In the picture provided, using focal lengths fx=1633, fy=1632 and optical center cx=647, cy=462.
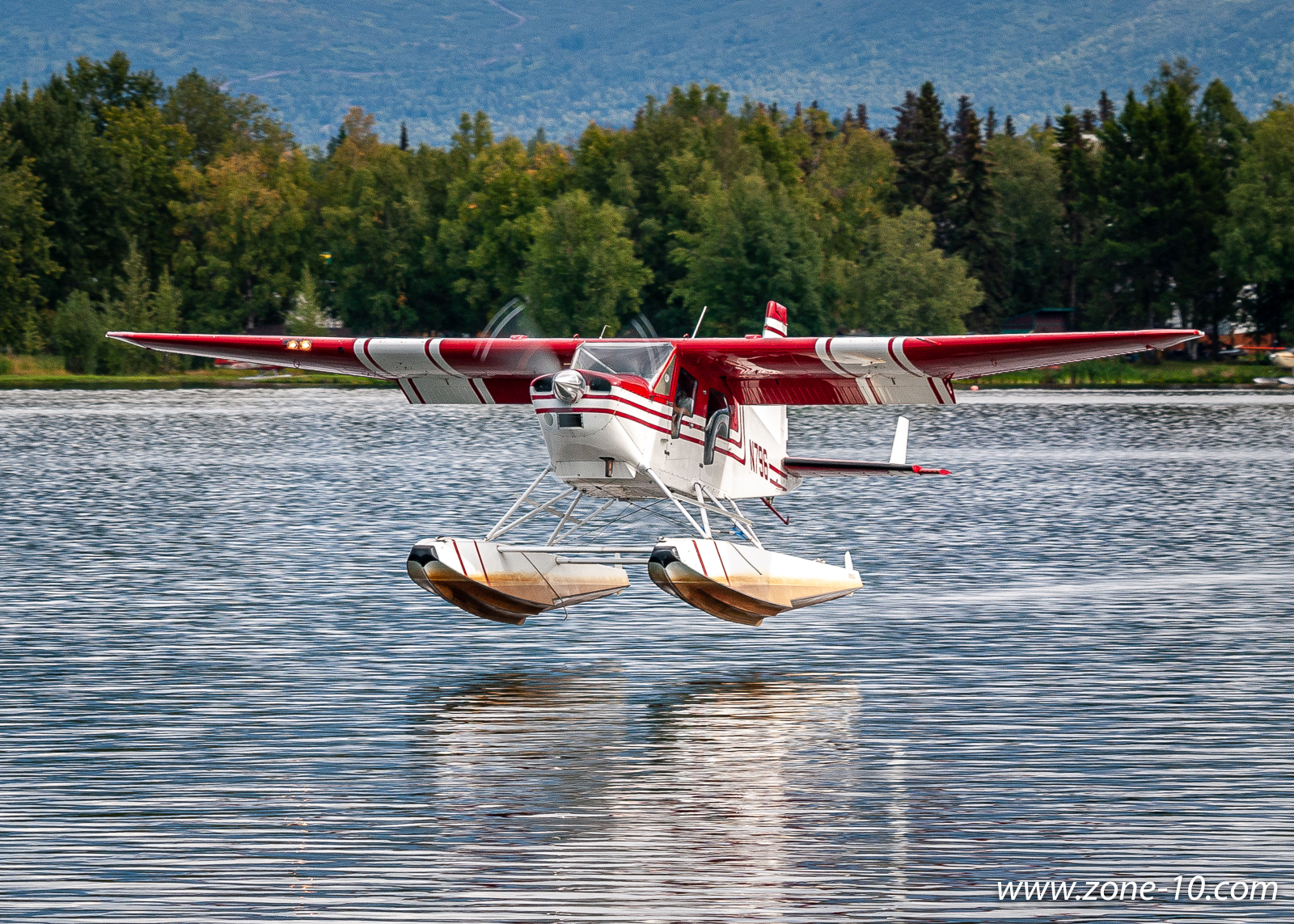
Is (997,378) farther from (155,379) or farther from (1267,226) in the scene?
(155,379)

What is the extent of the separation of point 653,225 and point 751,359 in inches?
3128

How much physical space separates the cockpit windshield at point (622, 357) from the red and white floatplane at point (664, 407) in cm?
1

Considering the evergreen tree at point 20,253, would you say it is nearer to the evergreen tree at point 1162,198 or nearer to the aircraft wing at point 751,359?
the evergreen tree at point 1162,198

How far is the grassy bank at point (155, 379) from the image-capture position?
3108 inches

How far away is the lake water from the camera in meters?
6.97

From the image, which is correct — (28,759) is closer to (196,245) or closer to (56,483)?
(56,483)

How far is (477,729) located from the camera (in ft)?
32.3

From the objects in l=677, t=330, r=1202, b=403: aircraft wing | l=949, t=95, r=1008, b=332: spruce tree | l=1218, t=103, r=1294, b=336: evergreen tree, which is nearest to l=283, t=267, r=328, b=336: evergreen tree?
l=949, t=95, r=1008, b=332: spruce tree

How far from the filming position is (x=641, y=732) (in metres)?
9.80

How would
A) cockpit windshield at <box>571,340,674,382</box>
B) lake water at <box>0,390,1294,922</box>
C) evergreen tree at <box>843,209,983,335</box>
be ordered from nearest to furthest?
1. lake water at <box>0,390,1294,922</box>
2. cockpit windshield at <box>571,340,674,382</box>
3. evergreen tree at <box>843,209,983,335</box>

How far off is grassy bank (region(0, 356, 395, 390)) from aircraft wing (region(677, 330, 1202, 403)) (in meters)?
62.8

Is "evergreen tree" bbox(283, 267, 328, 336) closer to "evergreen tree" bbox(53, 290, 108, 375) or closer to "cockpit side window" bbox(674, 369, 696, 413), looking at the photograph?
→ "evergreen tree" bbox(53, 290, 108, 375)

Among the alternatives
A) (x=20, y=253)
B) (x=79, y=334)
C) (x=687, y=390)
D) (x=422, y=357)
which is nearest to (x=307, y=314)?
(x=79, y=334)

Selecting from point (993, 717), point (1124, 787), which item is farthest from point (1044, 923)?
point (993, 717)
